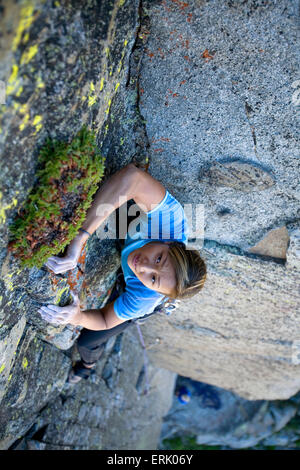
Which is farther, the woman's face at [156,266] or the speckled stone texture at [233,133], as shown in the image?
the woman's face at [156,266]

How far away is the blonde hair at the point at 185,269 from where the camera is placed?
2012 millimetres

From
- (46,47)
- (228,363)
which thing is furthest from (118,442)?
(46,47)

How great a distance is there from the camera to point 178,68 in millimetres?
1725

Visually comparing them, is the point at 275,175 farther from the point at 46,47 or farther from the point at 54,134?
the point at 46,47

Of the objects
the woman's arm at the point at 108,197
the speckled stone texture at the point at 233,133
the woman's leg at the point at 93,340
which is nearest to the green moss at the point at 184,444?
the woman's leg at the point at 93,340

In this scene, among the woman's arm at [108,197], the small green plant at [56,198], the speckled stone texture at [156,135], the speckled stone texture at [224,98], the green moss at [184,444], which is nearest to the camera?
the speckled stone texture at [156,135]

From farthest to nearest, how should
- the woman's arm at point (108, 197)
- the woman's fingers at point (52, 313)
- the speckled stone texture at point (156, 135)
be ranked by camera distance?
the woman's fingers at point (52, 313) → the woman's arm at point (108, 197) → the speckled stone texture at point (156, 135)

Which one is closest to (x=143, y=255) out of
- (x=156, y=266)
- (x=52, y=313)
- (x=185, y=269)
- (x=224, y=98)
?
(x=156, y=266)

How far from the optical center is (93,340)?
2.81m

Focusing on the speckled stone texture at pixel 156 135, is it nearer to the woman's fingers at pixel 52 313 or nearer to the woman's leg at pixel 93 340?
the woman's fingers at pixel 52 313

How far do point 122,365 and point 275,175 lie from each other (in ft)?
10.1

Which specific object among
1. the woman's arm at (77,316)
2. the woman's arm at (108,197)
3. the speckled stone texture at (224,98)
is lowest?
the woman's arm at (77,316)

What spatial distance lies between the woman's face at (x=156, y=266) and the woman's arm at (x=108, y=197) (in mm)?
366

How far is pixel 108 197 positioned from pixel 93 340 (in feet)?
4.79
